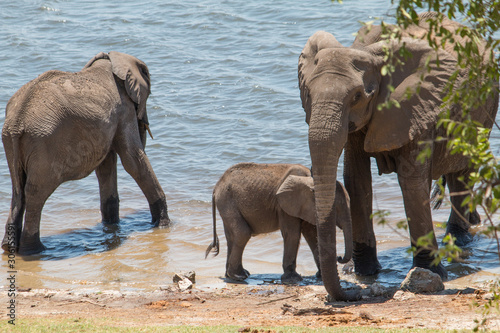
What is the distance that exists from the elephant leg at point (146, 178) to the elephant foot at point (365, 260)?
3.81 meters

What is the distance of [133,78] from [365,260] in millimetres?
4759

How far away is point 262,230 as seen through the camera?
859cm

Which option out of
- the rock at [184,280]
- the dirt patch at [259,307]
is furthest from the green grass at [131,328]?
the rock at [184,280]

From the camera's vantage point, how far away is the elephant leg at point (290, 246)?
26.8 feet

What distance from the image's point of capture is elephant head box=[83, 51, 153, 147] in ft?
37.1

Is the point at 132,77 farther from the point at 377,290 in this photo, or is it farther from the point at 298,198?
the point at 377,290

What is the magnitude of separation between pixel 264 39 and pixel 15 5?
37.8 ft

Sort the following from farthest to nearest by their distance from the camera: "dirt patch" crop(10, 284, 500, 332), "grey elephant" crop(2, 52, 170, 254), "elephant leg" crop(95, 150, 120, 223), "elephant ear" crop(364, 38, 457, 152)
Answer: "elephant leg" crop(95, 150, 120, 223)
"grey elephant" crop(2, 52, 170, 254)
"elephant ear" crop(364, 38, 457, 152)
"dirt patch" crop(10, 284, 500, 332)

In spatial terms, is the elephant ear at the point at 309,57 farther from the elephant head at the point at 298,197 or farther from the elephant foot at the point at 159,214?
the elephant foot at the point at 159,214

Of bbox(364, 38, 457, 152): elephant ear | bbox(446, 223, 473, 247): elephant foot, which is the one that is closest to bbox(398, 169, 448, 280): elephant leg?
bbox(364, 38, 457, 152): elephant ear

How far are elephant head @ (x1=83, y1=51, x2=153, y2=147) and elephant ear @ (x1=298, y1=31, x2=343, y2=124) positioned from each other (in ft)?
14.0

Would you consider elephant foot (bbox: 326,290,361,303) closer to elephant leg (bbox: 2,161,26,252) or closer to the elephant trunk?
the elephant trunk

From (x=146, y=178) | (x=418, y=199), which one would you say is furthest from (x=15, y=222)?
(x=418, y=199)

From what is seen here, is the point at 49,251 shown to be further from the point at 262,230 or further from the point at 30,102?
the point at 262,230
